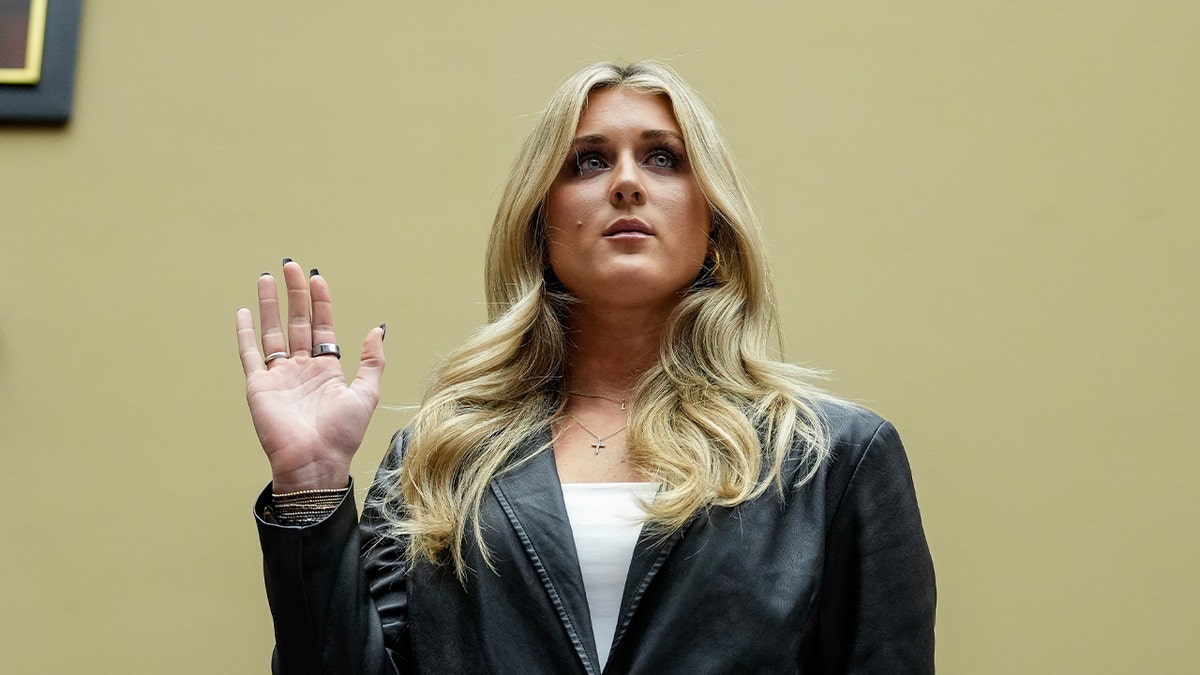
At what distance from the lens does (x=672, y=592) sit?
67.9 inches

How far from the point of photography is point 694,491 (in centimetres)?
176

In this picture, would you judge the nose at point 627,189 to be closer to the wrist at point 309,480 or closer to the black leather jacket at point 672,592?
the black leather jacket at point 672,592

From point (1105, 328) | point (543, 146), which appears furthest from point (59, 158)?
point (1105, 328)

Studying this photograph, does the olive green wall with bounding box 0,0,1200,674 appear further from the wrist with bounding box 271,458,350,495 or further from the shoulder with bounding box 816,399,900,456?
the wrist with bounding box 271,458,350,495

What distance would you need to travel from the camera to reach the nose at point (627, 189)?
1948 millimetres

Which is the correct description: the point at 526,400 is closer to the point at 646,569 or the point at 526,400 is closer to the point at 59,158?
the point at 646,569

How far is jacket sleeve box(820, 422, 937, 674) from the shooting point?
5.74 ft

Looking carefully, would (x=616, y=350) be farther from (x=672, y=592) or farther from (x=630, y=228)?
(x=672, y=592)

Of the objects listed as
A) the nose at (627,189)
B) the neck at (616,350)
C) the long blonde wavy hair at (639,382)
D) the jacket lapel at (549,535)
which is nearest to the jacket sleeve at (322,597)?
the long blonde wavy hair at (639,382)

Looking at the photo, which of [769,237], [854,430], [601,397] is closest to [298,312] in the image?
[601,397]

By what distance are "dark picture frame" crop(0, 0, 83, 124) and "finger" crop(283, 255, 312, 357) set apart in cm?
106

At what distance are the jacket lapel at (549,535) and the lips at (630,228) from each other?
35cm

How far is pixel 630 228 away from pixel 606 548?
49cm

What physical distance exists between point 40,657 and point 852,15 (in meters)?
2.03
